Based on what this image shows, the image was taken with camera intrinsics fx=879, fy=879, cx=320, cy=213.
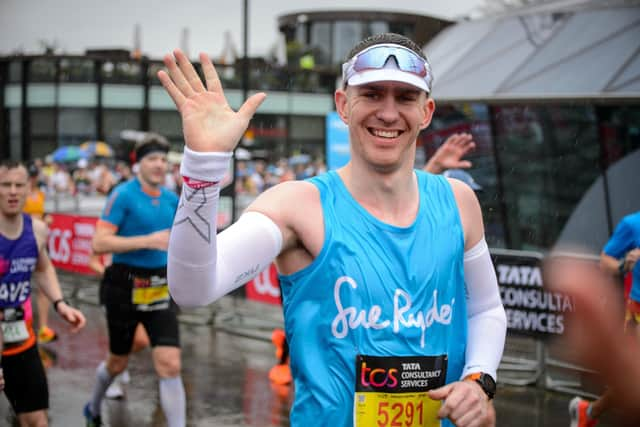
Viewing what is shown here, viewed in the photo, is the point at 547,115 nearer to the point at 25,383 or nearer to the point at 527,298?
the point at 527,298

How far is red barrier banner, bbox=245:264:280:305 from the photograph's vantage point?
431 inches

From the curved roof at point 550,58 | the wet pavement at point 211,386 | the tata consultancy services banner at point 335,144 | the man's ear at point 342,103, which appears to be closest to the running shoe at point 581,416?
the wet pavement at point 211,386

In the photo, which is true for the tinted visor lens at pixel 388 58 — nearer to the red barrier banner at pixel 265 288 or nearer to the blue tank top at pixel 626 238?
the blue tank top at pixel 626 238

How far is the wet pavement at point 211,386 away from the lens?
730 centimetres

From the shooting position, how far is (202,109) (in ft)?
7.60

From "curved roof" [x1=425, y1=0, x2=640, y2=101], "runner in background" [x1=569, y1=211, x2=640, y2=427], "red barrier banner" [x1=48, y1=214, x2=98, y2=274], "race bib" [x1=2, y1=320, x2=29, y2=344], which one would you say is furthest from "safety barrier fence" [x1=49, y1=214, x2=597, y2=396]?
"curved roof" [x1=425, y1=0, x2=640, y2=101]


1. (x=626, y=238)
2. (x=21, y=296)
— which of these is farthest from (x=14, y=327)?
(x=626, y=238)

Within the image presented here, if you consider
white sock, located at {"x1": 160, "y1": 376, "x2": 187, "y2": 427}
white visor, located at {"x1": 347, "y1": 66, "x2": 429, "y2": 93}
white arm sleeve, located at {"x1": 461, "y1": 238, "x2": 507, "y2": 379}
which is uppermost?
white visor, located at {"x1": 347, "y1": 66, "x2": 429, "y2": 93}

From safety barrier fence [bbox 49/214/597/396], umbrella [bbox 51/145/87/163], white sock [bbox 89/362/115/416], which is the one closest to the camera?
white sock [bbox 89/362/115/416]

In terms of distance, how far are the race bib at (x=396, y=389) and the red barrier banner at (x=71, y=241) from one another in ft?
37.6

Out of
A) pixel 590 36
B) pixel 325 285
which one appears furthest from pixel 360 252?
pixel 590 36

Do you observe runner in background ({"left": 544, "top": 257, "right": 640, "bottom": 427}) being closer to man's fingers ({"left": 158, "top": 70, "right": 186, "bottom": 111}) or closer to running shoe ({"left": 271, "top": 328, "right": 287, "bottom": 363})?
man's fingers ({"left": 158, "top": 70, "right": 186, "bottom": 111})

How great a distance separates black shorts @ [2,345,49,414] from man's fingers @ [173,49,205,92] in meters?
3.37

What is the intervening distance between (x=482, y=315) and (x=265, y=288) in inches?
329
